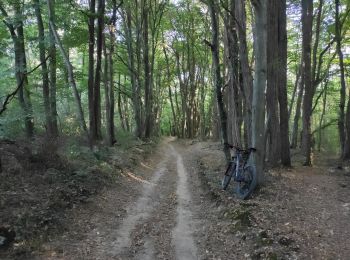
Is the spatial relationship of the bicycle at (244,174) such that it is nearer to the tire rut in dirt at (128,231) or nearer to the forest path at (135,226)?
the forest path at (135,226)

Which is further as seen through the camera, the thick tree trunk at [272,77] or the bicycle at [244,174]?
the thick tree trunk at [272,77]

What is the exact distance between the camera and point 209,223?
28.9ft

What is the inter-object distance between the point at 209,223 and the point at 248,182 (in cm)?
181

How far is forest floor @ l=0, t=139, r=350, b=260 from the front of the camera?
6.77 meters

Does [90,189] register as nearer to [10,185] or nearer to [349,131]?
[10,185]

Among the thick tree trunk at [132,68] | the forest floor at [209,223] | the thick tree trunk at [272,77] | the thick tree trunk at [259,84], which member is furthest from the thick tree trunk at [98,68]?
the thick tree trunk at [259,84]

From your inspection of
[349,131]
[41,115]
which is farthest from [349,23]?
[41,115]

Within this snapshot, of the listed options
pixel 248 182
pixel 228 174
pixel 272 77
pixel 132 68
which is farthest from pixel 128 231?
pixel 132 68

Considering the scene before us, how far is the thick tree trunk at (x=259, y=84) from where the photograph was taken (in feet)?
31.3

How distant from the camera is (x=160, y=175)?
51.2ft

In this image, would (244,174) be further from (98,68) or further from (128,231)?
(98,68)

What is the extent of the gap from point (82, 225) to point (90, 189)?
2370mm

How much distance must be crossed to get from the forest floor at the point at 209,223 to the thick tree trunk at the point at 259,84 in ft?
3.26

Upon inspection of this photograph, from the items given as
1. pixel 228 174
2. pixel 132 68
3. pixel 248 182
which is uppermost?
pixel 132 68
